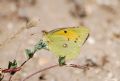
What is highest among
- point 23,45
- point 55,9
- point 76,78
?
point 55,9

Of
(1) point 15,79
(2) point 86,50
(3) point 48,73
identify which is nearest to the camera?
(1) point 15,79

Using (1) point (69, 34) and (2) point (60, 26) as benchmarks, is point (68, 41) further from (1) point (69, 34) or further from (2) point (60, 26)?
(2) point (60, 26)

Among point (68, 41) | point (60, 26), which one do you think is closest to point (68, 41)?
point (68, 41)

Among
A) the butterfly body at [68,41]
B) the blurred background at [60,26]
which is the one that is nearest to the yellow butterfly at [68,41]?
the butterfly body at [68,41]

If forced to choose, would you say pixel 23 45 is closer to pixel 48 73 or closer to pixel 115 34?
pixel 48 73

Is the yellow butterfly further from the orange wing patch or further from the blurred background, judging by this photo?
the blurred background

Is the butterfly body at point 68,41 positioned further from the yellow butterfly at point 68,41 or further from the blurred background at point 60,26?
the blurred background at point 60,26

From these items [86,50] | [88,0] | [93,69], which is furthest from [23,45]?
[88,0]
